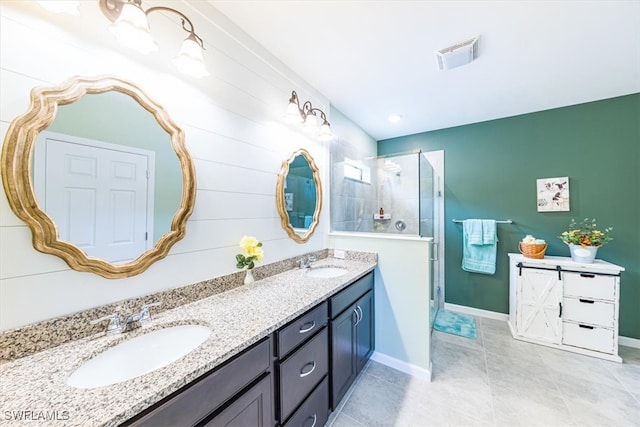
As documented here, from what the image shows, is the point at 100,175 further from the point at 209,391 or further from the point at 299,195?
the point at 299,195

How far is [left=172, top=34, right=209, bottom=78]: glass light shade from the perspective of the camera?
1.11m

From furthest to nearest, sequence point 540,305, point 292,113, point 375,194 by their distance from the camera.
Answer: point 375,194
point 540,305
point 292,113

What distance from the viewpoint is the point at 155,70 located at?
1161 mm

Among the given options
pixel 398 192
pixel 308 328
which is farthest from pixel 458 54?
pixel 308 328

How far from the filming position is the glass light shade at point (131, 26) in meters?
0.92

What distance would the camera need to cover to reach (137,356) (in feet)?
3.07

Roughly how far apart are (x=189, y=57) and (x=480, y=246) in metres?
3.31

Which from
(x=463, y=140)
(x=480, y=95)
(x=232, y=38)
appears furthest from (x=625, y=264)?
(x=232, y=38)

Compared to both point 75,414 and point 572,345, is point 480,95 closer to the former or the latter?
point 572,345

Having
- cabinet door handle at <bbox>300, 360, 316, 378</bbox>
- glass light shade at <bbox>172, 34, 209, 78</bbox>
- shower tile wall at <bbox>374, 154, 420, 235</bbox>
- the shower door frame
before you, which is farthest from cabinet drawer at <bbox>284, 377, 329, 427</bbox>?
the shower door frame

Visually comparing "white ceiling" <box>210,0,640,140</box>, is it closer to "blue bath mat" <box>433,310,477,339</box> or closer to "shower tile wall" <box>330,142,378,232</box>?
"shower tile wall" <box>330,142,378,232</box>

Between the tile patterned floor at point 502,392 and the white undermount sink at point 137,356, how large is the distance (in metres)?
1.10

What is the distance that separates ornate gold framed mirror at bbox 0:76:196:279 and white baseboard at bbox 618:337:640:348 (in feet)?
13.1

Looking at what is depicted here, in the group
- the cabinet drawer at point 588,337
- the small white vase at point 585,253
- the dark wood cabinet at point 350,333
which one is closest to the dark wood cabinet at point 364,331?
the dark wood cabinet at point 350,333
